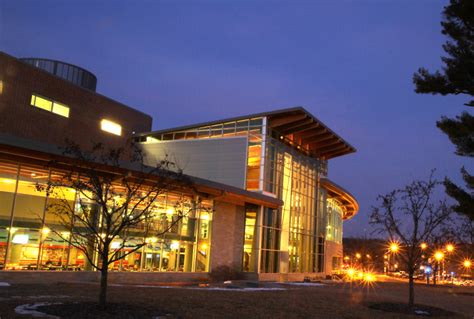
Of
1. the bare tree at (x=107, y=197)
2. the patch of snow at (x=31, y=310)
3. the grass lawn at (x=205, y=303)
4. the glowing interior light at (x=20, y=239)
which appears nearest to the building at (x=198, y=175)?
the glowing interior light at (x=20, y=239)

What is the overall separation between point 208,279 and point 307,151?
17783mm

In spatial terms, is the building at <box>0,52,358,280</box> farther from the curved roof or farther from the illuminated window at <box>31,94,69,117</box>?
the curved roof

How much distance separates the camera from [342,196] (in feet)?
184

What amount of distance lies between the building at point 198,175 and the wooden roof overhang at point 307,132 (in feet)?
0.38

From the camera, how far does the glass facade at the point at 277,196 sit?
118 ft

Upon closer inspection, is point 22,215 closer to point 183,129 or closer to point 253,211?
point 253,211

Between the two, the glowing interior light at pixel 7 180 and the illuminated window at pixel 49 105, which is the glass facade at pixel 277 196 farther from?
the glowing interior light at pixel 7 180

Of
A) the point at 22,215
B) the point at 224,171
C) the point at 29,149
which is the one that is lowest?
the point at 22,215


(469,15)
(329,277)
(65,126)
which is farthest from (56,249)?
(329,277)

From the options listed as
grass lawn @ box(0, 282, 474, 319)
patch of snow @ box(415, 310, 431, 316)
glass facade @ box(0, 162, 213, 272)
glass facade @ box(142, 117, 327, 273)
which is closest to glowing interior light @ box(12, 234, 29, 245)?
glass facade @ box(0, 162, 213, 272)

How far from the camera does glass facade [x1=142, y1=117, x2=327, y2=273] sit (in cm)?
3597

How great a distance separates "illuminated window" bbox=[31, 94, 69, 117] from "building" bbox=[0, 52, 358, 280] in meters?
0.07

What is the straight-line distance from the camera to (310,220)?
1721 inches

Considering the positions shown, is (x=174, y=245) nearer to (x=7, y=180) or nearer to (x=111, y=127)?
(x=7, y=180)
